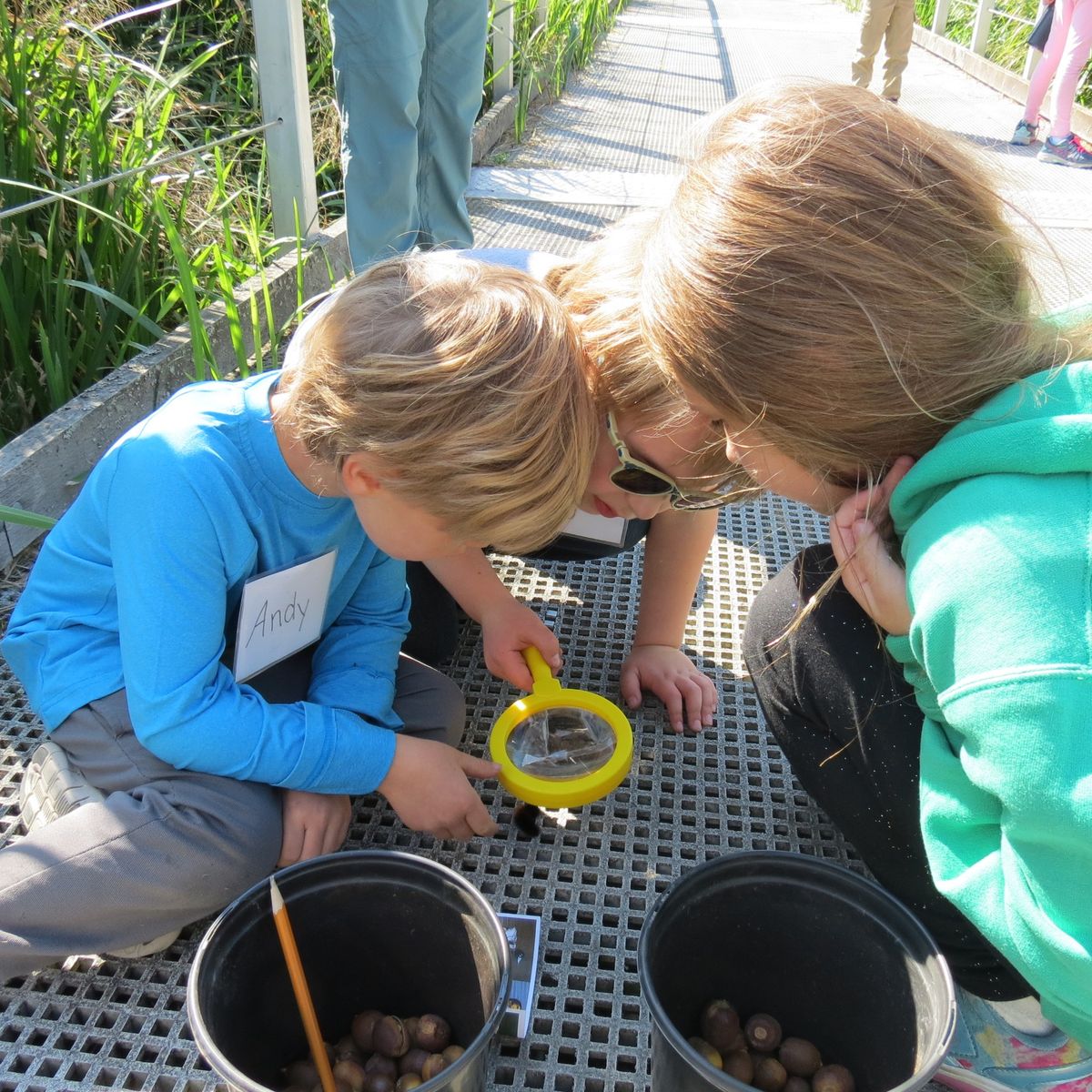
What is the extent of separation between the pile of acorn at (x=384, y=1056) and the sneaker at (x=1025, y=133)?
18.1ft

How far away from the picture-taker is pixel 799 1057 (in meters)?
1.04

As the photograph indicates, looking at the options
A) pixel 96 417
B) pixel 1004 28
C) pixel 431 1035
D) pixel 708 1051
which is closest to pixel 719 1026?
pixel 708 1051

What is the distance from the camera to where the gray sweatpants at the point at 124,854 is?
1085mm

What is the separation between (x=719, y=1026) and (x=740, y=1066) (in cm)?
5

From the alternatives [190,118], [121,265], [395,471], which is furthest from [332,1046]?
[190,118]

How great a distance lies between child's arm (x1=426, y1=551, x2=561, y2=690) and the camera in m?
1.49

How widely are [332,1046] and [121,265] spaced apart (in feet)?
5.71

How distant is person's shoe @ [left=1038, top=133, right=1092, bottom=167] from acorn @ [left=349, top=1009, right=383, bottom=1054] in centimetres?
504

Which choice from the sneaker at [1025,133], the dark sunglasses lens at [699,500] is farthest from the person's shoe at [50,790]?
the sneaker at [1025,133]

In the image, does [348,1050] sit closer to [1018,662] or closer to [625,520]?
[1018,662]

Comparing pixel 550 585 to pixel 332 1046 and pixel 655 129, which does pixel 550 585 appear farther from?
pixel 655 129

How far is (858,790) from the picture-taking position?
1.17 meters

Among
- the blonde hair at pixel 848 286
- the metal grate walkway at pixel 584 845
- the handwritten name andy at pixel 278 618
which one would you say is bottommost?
the metal grate walkway at pixel 584 845

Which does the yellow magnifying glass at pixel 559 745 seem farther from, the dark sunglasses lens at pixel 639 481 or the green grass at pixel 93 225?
the green grass at pixel 93 225
